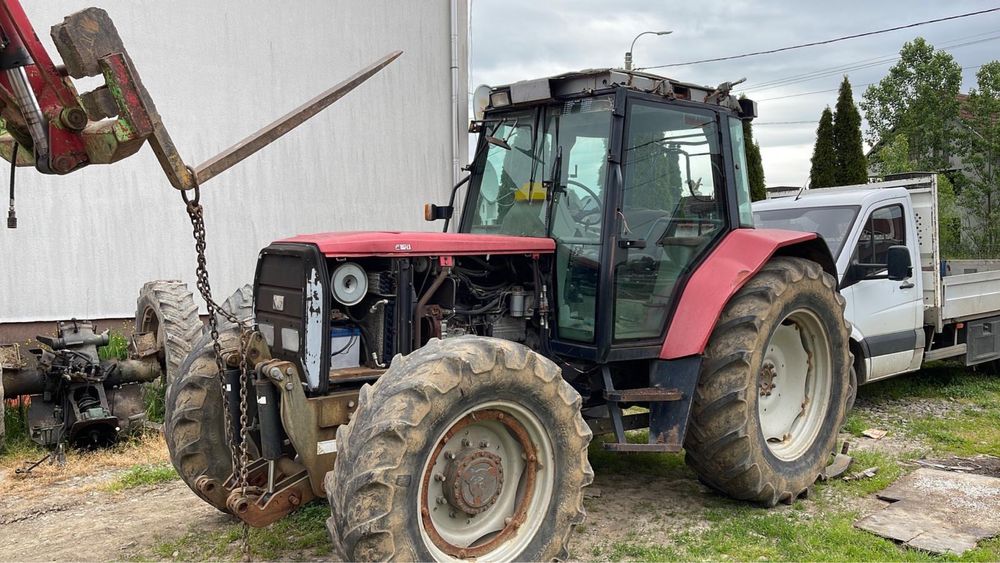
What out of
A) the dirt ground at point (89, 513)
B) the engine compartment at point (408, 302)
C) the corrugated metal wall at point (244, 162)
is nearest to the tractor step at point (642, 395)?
the engine compartment at point (408, 302)

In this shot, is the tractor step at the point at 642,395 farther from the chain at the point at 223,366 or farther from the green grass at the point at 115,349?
the green grass at the point at 115,349

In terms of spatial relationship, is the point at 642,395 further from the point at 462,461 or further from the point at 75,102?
the point at 75,102

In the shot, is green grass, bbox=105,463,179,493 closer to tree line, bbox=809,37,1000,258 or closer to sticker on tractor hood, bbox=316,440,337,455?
sticker on tractor hood, bbox=316,440,337,455

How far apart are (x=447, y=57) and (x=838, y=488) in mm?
7769

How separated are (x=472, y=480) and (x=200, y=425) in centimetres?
160

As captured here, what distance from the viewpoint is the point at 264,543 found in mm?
4277

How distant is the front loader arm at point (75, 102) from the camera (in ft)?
9.38

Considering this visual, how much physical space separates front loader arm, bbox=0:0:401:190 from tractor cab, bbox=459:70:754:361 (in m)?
2.11

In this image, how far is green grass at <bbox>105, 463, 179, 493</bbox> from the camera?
5.56 metres

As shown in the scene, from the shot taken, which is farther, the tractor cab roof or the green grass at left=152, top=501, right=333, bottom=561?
Answer: the tractor cab roof

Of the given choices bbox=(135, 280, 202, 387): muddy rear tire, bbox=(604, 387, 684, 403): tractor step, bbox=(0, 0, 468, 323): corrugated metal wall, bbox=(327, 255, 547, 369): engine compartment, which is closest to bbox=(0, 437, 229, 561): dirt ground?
bbox=(135, 280, 202, 387): muddy rear tire

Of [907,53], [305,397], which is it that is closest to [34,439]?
[305,397]

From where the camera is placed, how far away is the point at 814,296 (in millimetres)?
5094

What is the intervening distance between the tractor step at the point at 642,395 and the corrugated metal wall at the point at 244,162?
6039 mm
